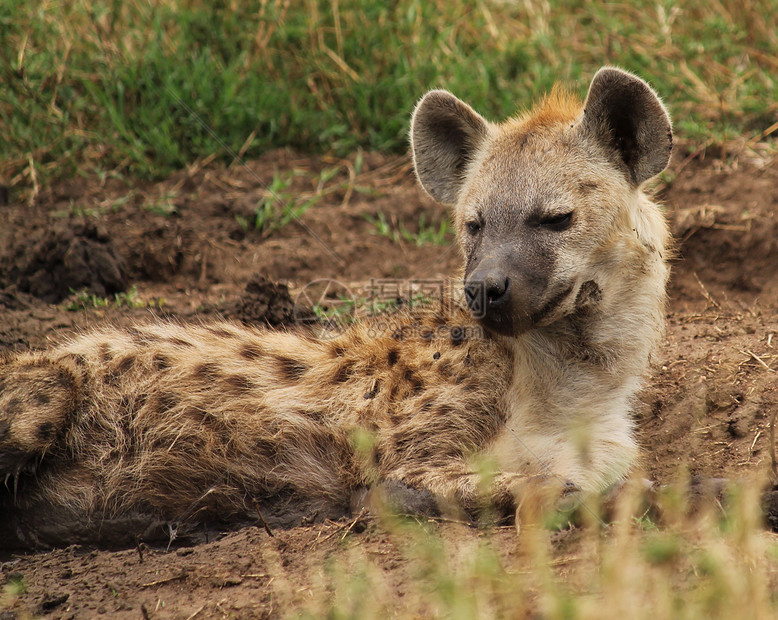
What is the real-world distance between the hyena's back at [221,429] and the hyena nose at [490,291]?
0.42 m

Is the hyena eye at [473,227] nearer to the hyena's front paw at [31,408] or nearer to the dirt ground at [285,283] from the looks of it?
the dirt ground at [285,283]

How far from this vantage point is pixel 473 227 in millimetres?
2795

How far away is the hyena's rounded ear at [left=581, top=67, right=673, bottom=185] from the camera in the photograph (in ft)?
8.75

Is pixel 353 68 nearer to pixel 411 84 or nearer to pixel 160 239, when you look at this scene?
pixel 411 84

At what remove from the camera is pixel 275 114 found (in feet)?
17.3

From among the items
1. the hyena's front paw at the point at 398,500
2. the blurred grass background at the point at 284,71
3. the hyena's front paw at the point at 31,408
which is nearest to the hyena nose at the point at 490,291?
the hyena's front paw at the point at 398,500

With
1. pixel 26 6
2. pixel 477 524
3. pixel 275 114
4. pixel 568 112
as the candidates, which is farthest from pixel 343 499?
pixel 26 6

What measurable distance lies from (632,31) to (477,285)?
363 cm

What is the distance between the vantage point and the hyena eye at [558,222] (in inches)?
103

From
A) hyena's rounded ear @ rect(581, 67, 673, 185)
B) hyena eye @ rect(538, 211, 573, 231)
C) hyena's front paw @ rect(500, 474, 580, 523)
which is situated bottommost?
hyena's front paw @ rect(500, 474, 580, 523)

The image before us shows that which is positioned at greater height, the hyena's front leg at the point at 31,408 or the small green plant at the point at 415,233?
the hyena's front leg at the point at 31,408

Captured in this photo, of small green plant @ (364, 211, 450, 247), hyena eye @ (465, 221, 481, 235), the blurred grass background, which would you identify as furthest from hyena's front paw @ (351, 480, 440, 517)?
the blurred grass background

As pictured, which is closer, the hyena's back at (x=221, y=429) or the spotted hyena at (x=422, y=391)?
the spotted hyena at (x=422, y=391)

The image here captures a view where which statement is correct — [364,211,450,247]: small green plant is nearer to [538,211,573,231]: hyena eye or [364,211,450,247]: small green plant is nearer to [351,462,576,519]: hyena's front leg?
[538,211,573,231]: hyena eye
